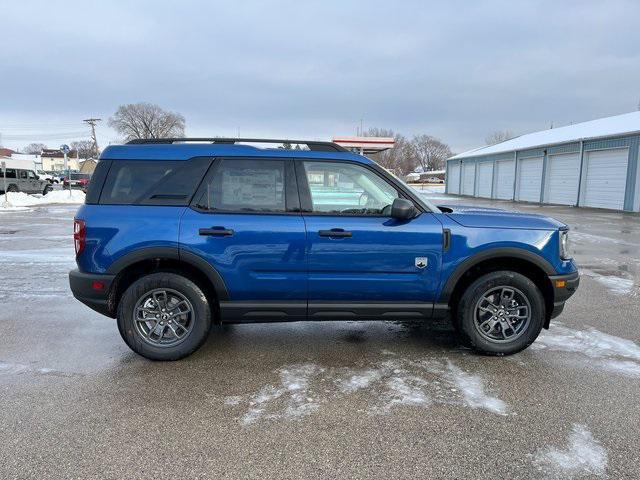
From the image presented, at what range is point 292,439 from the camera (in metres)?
2.88

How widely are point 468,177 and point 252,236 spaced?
40032 millimetres

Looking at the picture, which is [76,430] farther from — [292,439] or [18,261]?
[18,261]

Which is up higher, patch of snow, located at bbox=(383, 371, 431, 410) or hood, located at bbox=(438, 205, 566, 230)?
hood, located at bbox=(438, 205, 566, 230)

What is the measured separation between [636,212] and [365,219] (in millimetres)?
22385

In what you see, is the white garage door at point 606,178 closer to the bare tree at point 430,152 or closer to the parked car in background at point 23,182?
the parked car in background at point 23,182

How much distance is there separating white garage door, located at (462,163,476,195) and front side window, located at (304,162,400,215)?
124ft

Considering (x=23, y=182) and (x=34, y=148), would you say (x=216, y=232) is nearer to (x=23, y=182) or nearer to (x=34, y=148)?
(x=23, y=182)

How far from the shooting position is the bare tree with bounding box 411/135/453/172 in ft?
367

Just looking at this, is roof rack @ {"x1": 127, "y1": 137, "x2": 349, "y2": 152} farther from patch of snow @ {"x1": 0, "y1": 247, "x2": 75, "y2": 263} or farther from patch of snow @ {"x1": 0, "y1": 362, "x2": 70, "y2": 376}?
patch of snow @ {"x1": 0, "y1": 247, "x2": 75, "y2": 263}

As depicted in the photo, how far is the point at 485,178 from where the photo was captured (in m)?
37.3

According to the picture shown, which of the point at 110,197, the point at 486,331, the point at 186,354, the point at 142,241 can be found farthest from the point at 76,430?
the point at 486,331

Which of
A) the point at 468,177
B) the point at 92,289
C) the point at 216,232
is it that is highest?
the point at 468,177

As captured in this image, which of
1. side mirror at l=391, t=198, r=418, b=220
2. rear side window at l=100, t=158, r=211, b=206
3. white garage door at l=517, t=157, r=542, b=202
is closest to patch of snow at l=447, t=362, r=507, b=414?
side mirror at l=391, t=198, r=418, b=220

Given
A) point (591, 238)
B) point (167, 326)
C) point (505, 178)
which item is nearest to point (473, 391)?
point (167, 326)
